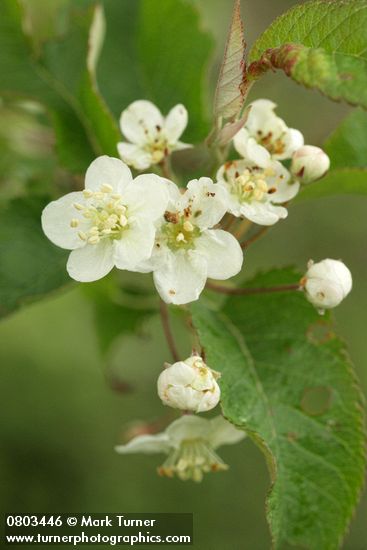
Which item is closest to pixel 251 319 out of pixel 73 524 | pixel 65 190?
pixel 65 190

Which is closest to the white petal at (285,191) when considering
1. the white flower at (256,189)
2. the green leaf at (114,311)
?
the white flower at (256,189)

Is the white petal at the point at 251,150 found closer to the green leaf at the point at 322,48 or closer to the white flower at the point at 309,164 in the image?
the white flower at the point at 309,164

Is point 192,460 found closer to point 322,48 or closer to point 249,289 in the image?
point 249,289

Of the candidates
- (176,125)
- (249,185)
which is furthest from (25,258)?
(249,185)

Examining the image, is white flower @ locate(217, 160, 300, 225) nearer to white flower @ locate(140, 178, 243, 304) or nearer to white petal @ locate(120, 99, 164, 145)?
white flower @ locate(140, 178, 243, 304)

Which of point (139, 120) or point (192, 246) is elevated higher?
point (139, 120)

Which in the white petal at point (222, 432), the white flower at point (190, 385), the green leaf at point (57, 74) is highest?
the green leaf at point (57, 74)
